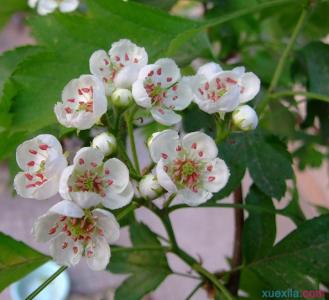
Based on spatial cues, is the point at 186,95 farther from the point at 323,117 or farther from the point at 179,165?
the point at 323,117

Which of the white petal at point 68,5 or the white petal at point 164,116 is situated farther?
the white petal at point 68,5

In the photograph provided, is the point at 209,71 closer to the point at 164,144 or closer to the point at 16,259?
the point at 164,144

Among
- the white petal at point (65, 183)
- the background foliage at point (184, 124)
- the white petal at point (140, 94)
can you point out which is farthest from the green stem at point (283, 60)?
the white petal at point (65, 183)

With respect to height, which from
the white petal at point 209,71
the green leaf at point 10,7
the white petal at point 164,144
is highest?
the green leaf at point 10,7

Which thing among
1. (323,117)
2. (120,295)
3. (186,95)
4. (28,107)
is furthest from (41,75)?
(323,117)

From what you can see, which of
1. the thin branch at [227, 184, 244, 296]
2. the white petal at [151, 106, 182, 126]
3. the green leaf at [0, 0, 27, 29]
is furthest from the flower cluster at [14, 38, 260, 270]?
the green leaf at [0, 0, 27, 29]

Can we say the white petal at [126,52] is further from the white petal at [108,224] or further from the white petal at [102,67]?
the white petal at [108,224]
